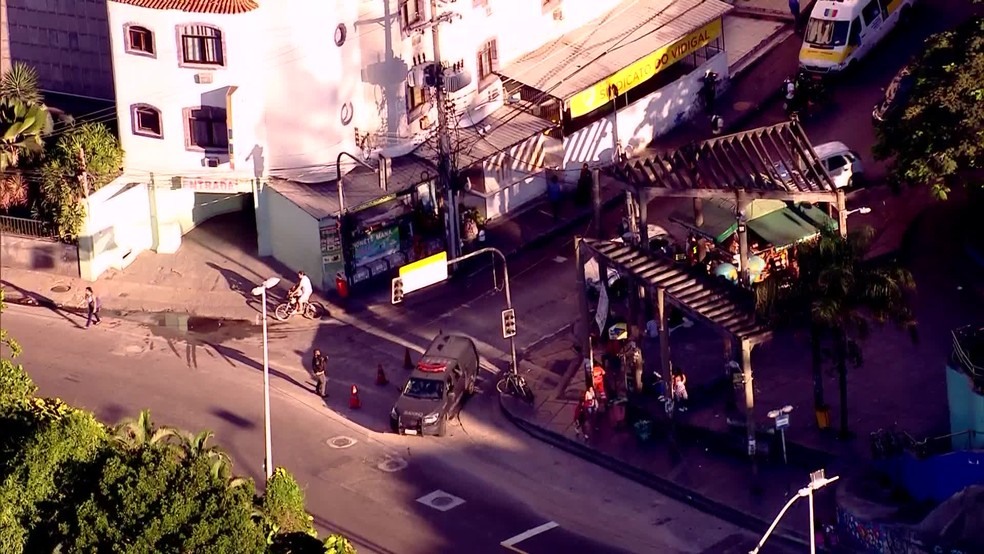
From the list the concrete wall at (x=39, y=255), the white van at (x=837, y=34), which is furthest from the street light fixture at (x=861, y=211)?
the concrete wall at (x=39, y=255)

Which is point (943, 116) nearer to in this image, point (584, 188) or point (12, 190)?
point (584, 188)

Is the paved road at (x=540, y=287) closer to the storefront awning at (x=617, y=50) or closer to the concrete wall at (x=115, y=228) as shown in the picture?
the storefront awning at (x=617, y=50)

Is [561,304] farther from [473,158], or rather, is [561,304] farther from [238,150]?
[238,150]

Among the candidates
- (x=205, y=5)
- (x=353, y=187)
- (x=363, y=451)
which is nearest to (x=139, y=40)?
(x=205, y=5)

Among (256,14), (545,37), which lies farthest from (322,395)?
(545,37)

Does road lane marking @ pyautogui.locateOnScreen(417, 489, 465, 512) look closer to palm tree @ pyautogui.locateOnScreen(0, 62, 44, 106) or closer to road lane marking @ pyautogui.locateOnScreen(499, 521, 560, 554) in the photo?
road lane marking @ pyautogui.locateOnScreen(499, 521, 560, 554)
